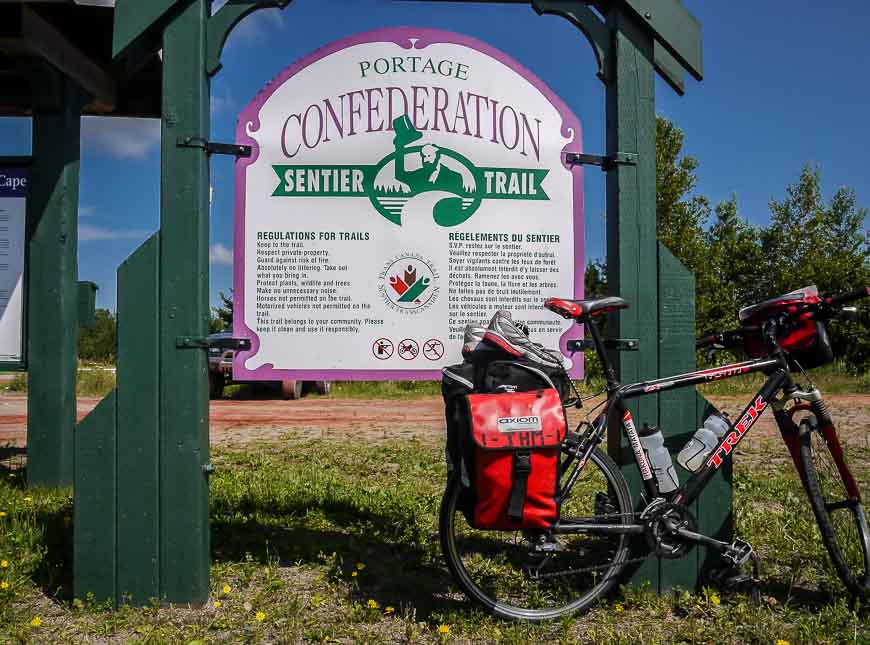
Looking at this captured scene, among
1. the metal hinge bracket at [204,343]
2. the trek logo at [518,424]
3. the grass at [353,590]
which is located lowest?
the grass at [353,590]

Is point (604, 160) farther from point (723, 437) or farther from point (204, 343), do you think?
point (204, 343)

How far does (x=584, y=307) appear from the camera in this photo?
3174 millimetres

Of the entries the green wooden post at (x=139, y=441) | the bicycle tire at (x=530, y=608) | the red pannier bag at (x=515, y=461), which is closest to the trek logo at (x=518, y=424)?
the red pannier bag at (x=515, y=461)

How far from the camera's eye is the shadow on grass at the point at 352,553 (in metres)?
3.36

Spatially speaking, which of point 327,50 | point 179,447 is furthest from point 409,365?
point 327,50

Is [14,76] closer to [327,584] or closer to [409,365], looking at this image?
[409,365]

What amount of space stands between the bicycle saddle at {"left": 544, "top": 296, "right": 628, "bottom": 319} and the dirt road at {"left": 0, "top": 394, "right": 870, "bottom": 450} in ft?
17.2

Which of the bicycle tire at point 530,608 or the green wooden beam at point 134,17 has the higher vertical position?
the green wooden beam at point 134,17

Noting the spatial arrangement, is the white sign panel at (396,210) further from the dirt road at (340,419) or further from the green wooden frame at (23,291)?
the dirt road at (340,419)

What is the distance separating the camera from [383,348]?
3.55 meters

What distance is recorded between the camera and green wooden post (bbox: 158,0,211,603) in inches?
126

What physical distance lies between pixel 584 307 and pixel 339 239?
4.23ft

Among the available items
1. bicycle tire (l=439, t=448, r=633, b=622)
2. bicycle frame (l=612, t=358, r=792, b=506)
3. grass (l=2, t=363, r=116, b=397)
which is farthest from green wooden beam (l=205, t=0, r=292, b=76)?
grass (l=2, t=363, r=116, b=397)

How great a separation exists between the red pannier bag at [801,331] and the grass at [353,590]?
110cm
